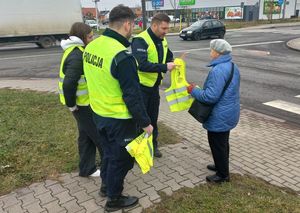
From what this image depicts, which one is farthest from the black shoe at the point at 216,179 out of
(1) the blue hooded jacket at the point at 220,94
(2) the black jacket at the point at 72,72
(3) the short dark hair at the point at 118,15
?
(3) the short dark hair at the point at 118,15

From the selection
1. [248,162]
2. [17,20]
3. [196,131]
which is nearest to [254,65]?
[196,131]

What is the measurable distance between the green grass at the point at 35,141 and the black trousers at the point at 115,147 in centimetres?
123

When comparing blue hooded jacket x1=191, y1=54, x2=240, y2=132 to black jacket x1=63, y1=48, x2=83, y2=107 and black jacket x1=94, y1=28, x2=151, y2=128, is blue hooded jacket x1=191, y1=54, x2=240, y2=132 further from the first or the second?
black jacket x1=63, y1=48, x2=83, y2=107

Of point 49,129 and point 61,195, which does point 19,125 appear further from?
point 61,195

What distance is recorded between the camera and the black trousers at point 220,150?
3.77 meters

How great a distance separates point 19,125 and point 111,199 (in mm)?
3328

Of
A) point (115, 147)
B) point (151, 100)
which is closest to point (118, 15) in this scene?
point (115, 147)

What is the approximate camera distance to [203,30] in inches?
1001

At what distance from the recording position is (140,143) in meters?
2.99

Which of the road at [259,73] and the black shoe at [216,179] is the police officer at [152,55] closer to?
the black shoe at [216,179]

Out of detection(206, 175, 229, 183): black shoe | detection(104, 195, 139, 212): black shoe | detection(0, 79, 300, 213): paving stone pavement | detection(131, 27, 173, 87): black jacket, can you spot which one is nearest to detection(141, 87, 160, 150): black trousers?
detection(131, 27, 173, 87): black jacket

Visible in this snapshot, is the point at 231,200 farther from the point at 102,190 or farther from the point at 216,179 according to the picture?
the point at 102,190

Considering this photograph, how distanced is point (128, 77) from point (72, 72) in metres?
0.96

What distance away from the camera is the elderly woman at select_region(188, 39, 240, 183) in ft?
11.5
